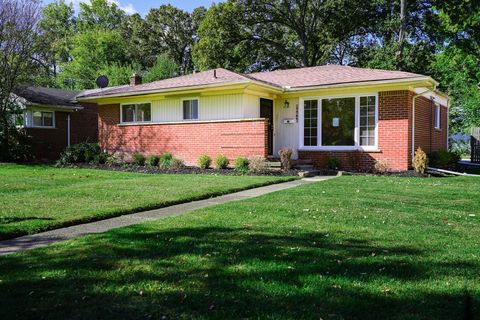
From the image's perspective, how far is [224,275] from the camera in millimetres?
3854

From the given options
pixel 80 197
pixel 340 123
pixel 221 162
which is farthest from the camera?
pixel 340 123

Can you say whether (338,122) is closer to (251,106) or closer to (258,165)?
(251,106)

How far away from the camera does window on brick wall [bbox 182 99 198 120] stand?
17047mm

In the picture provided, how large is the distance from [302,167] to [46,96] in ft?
58.3

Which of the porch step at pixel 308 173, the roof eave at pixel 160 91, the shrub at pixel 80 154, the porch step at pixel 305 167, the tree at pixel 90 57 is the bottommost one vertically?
the porch step at pixel 308 173

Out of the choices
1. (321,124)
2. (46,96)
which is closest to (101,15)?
(46,96)

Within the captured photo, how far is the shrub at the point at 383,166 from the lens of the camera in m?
14.1

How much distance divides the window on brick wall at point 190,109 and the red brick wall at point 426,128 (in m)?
8.21

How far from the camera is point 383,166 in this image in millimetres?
14094

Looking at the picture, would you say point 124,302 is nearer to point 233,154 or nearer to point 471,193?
point 471,193

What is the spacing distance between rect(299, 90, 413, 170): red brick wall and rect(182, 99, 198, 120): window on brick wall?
625cm

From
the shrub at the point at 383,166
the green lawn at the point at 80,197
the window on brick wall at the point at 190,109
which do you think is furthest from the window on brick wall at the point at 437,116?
the window on brick wall at the point at 190,109

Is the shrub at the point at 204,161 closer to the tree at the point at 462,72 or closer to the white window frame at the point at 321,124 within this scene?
the white window frame at the point at 321,124

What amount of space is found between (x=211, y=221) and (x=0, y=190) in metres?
5.81
